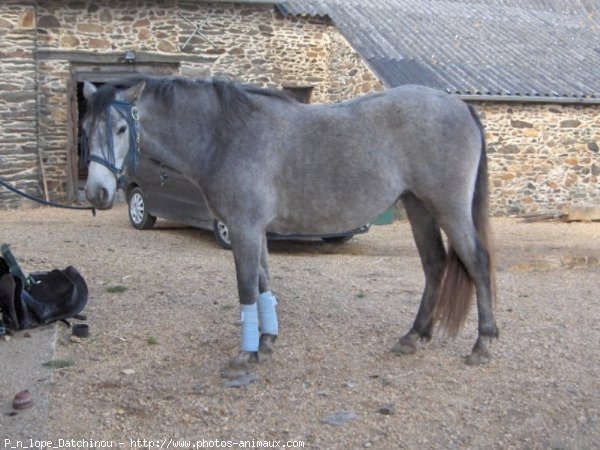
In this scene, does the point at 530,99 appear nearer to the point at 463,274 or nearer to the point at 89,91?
the point at 463,274

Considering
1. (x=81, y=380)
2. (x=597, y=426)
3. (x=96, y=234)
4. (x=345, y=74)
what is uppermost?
(x=597, y=426)

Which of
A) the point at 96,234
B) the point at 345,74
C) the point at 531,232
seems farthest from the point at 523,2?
the point at 96,234

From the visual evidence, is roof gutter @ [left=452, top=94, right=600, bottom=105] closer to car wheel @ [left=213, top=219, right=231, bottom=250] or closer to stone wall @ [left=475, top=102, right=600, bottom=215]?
stone wall @ [left=475, top=102, right=600, bottom=215]

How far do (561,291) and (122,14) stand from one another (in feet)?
36.6

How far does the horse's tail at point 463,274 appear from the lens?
5562mm

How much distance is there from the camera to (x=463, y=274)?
18.3 ft

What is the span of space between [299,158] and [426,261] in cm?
134

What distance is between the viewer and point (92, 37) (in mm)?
15578

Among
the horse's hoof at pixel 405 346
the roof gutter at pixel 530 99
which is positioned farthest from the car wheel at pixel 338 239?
the horse's hoof at pixel 405 346

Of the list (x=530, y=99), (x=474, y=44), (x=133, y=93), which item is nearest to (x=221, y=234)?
(x=133, y=93)

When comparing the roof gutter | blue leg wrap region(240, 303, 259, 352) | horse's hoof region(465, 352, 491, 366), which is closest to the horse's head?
blue leg wrap region(240, 303, 259, 352)

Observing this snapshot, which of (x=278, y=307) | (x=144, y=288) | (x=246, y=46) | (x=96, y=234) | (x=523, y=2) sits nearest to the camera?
(x=278, y=307)

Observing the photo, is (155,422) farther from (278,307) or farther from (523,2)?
(523,2)

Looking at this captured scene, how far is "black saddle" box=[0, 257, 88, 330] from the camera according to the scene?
226 inches
